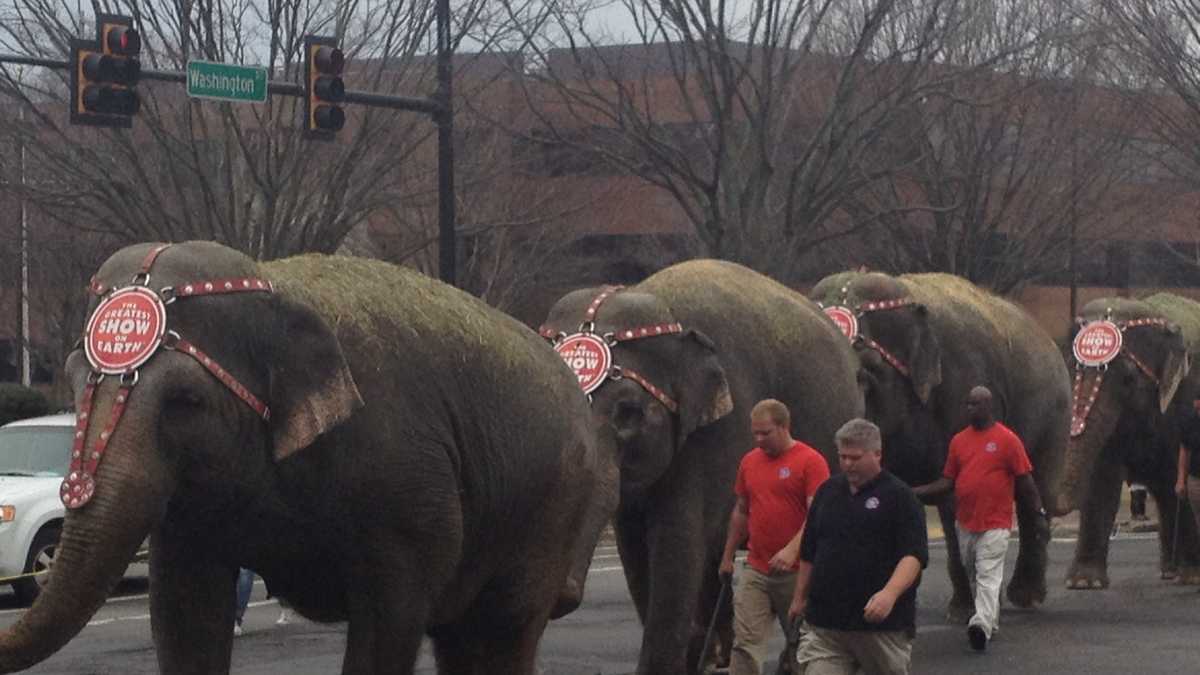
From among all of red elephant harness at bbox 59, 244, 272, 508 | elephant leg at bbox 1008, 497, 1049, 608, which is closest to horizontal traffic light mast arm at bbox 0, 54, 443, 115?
elephant leg at bbox 1008, 497, 1049, 608

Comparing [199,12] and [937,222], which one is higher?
[199,12]

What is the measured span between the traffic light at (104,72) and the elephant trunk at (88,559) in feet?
43.2

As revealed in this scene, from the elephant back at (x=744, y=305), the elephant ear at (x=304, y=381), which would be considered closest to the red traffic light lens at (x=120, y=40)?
the elephant back at (x=744, y=305)

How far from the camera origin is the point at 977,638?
15297mm

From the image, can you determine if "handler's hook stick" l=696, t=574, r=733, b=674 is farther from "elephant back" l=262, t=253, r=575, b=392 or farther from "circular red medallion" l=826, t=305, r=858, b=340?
"circular red medallion" l=826, t=305, r=858, b=340

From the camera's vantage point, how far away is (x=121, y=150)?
86.3 ft

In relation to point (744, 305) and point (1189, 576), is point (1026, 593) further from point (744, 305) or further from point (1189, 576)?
point (744, 305)

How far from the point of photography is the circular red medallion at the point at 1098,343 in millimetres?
19609


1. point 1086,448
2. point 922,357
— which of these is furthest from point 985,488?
point 1086,448

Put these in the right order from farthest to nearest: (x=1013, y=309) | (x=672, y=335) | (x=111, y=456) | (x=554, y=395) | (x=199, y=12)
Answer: (x=199, y=12), (x=1013, y=309), (x=672, y=335), (x=554, y=395), (x=111, y=456)

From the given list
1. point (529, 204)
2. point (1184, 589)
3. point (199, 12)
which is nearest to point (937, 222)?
point (529, 204)

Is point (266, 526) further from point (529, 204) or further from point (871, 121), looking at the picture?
point (529, 204)

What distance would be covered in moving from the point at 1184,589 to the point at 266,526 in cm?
1262

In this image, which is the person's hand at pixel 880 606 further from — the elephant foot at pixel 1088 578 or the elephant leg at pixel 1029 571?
the elephant foot at pixel 1088 578
